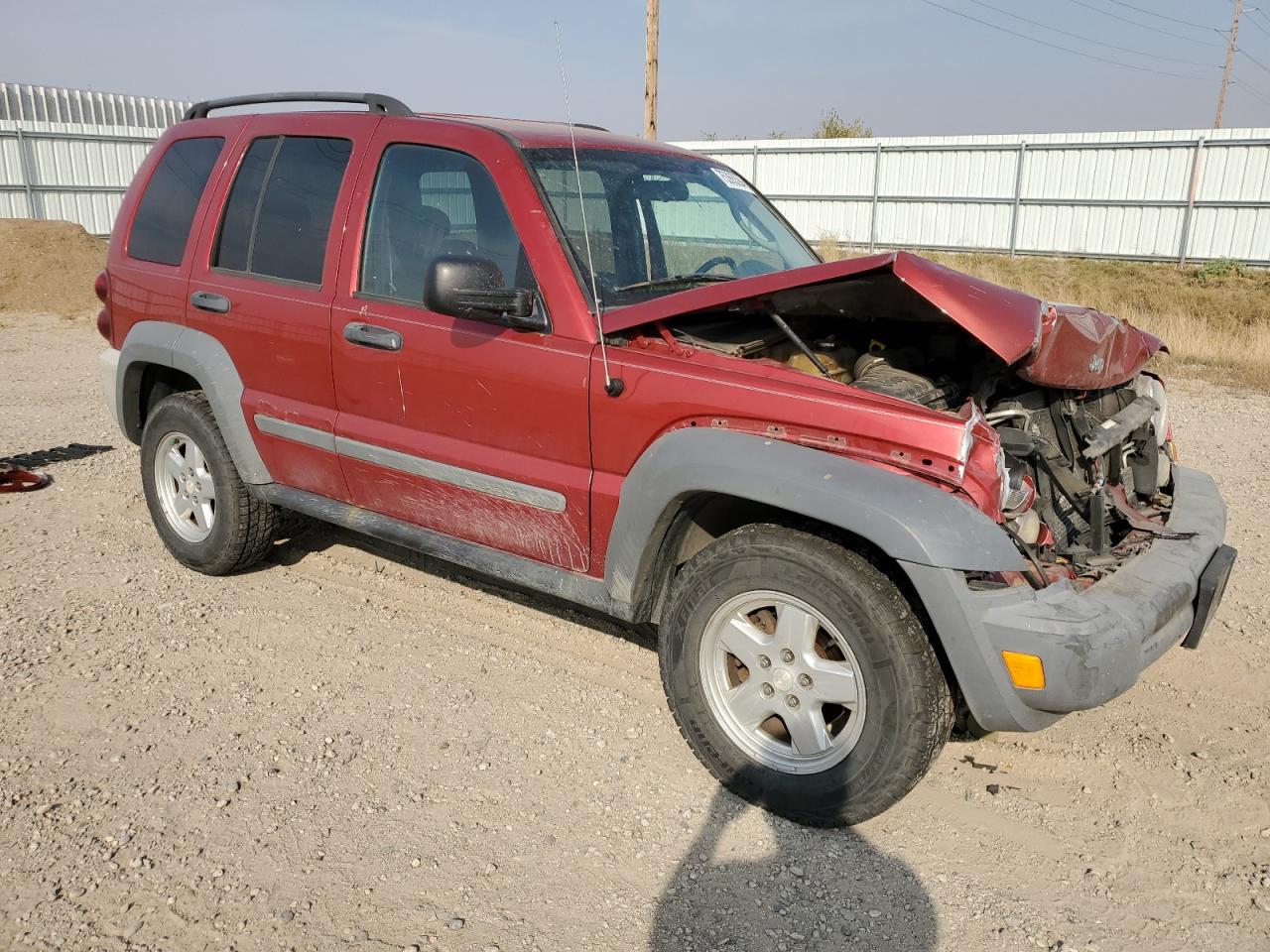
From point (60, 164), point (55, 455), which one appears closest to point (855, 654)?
point (55, 455)

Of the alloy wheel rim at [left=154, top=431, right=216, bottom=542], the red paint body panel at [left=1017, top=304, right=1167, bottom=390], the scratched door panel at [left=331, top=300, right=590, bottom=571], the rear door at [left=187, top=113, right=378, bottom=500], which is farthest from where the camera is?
the alloy wheel rim at [left=154, top=431, right=216, bottom=542]

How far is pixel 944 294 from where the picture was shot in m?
2.77

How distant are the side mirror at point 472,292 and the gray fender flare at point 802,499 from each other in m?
0.66

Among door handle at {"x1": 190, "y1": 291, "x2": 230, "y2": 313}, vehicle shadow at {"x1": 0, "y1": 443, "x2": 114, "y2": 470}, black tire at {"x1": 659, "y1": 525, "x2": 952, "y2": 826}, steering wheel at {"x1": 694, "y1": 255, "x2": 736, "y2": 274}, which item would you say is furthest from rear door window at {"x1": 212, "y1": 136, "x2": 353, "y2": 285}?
vehicle shadow at {"x1": 0, "y1": 443, "x2": 114, "y2": 470}

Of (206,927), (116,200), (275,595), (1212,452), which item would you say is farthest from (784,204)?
(206,927)

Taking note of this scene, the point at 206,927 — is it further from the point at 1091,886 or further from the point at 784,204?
the point at 784,204

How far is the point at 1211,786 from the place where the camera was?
10.5ft

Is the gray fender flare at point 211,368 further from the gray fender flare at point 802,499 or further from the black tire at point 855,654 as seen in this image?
the black tire at point 855,654

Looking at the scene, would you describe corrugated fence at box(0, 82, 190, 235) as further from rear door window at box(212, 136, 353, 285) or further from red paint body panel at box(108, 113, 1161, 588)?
red paint body panel at box(108, 113, 1161, 588)

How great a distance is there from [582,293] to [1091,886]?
239 centimetres

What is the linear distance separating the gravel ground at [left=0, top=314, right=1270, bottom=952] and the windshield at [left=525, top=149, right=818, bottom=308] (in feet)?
5.28

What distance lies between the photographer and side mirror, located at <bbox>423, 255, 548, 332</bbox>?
3.04 meters

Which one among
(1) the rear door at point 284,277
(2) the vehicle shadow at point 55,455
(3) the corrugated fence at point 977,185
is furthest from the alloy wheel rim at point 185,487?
(3) the corrugated fence at point 977,185

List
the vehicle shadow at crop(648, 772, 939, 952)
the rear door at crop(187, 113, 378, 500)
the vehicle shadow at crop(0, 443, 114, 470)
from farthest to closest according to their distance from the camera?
the vehicle shadow at crop(0, 443, 114, 470) < the rear door at crop(187, 113, 378, 500) < the vehicle shadow at crop(648, 772, 939, 952)
